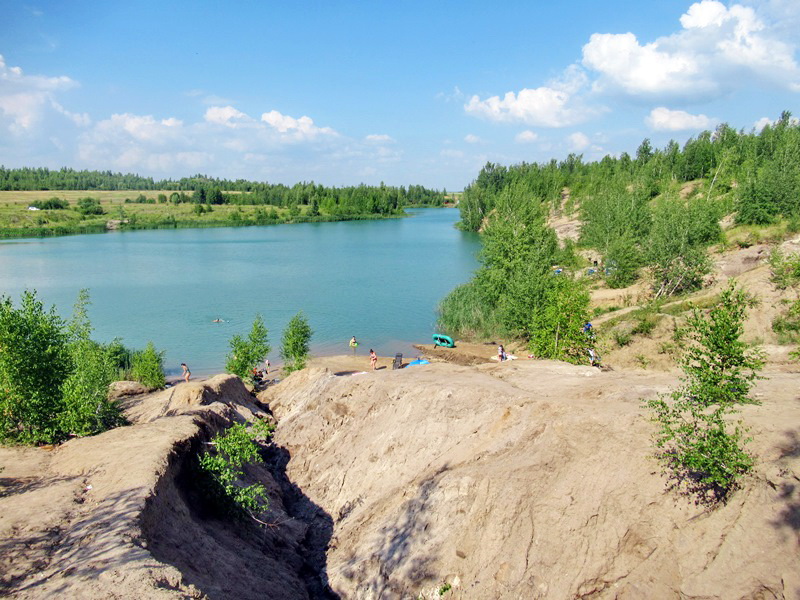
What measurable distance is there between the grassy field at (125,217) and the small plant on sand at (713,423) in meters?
141

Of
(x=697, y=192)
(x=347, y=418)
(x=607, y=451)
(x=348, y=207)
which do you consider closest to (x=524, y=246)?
(x=347, y=418)

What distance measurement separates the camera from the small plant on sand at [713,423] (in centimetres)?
1048

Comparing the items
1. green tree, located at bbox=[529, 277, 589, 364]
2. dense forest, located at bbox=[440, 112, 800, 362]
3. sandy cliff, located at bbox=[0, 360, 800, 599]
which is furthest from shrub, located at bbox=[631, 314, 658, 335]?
→ sandy cliff, located at bbox=[0, 360, 800, 599]

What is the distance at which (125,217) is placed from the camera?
146m

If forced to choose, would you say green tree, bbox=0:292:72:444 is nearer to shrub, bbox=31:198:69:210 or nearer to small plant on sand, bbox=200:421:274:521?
small plant on sand, bbox=200:421:274:521

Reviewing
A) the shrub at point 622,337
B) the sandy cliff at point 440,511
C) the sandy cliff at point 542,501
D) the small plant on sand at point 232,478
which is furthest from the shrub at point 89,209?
the sandy cliff at point 542,501

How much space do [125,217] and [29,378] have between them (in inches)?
5767

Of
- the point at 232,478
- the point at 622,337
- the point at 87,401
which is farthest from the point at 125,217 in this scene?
the point at 232,478

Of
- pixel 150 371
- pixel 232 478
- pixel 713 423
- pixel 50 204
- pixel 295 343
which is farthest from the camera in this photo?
pixel 50 204

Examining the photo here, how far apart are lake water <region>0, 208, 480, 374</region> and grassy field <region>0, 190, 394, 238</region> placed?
15310 mm

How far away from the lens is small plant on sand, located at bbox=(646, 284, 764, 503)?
34.4 feet

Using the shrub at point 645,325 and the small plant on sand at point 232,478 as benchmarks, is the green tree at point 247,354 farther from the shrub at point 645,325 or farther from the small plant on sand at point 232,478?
the shrub at point 645,325

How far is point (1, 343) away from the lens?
17.5m

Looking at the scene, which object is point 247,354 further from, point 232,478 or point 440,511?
point 440,511
